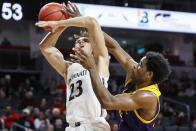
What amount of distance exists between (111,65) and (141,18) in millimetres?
5468

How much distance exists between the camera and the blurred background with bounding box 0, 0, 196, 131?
944 cm

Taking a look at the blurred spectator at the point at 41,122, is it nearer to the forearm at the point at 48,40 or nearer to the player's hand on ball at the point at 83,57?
the forearm at the point at 48,40

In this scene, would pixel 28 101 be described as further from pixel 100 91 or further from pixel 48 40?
pixel 100 91

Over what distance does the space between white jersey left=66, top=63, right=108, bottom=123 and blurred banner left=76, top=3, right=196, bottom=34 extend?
6.95 metres

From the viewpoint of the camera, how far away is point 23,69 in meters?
17.3

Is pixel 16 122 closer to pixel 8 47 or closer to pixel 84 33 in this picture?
pixel 84 33

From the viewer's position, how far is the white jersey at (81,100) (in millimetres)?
3591

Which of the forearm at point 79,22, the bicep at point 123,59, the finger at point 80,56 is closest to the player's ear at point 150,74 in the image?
the bicep at point 123,59

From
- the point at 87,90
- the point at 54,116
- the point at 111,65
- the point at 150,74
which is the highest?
the point at 111,65

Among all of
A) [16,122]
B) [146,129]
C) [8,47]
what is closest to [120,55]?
[146,129]

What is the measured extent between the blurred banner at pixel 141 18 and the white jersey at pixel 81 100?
695cm

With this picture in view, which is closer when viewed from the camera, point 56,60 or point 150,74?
point 150,74

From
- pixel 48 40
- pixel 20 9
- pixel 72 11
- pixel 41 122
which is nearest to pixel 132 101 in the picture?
pixel 72 11

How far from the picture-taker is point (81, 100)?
361 centimetres
